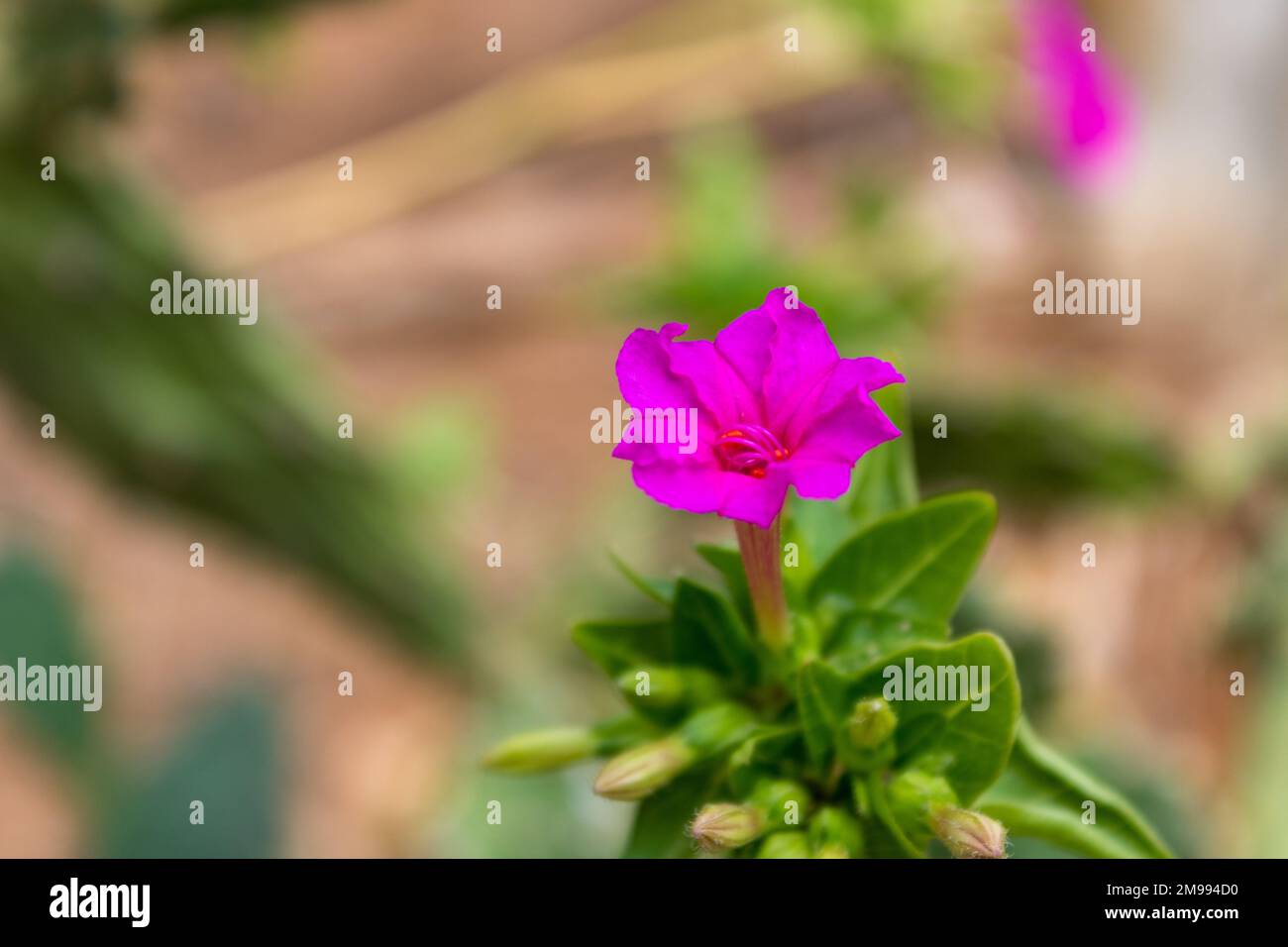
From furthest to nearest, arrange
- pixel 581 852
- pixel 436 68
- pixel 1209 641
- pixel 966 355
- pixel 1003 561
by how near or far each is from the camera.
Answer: pixel 436 68 → pixel 966 355 → pixel 1003 561 → pixel 1209 641 → pixel 581 852

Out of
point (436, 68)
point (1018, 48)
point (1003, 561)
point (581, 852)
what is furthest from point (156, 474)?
point (436, 68)

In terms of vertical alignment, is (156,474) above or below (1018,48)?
below

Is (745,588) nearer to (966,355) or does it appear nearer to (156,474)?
(156,474)

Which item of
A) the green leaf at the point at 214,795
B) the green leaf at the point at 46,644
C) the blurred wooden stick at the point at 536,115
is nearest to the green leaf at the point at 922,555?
the green leaf at the point at 214,795

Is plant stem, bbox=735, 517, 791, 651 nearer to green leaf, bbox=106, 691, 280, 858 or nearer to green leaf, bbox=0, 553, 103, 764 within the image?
green leaf, bbox=106, 691, 280, 858

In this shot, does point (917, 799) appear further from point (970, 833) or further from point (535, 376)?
point (535, 376)

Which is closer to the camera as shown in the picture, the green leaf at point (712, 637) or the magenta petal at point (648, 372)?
the magenta petal at point (648, 372)

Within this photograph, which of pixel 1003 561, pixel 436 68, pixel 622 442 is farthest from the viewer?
pixel 436 68

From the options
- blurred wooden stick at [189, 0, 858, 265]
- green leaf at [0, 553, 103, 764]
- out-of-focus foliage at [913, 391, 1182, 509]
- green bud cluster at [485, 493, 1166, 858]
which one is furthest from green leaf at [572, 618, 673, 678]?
blurred wooden stick at [189, 0, 858, 265]

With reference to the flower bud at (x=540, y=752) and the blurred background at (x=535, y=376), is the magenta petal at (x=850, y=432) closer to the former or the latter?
the flower bud at (x=540, y=752)
